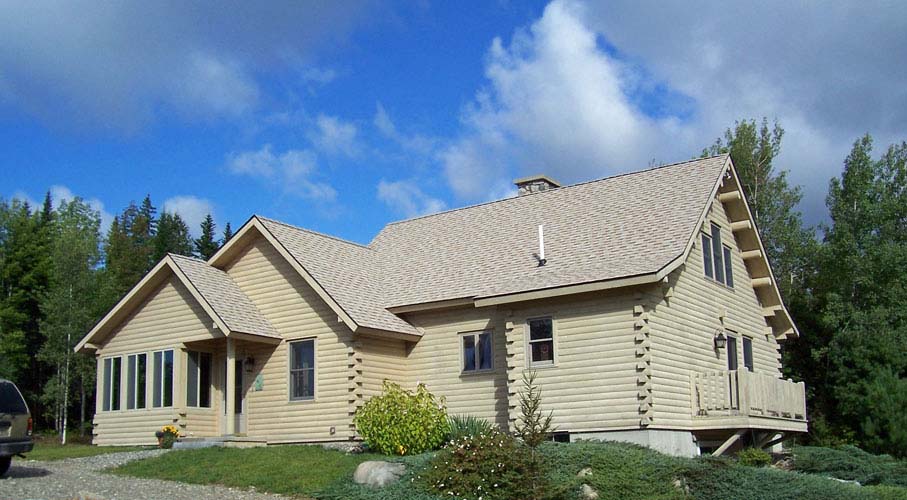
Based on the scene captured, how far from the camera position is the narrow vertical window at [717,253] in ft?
84.4

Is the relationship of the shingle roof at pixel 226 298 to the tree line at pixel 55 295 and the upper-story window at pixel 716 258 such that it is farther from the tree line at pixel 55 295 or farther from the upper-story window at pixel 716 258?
the tree line at pixel 55 295

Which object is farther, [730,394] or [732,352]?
[732,352]

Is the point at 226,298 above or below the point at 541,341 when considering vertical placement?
above

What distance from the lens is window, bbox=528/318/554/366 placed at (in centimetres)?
2203

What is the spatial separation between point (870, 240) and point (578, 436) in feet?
71.3

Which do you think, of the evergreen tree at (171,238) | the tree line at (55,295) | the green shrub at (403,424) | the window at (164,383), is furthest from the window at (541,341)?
the evergreen tree at (171,238)

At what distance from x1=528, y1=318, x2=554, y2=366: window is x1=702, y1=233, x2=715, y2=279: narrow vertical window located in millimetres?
5325

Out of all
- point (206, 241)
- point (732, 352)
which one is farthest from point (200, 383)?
point (206, 241)

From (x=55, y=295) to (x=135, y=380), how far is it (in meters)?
21.9

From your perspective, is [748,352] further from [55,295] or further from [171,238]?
[171,238]

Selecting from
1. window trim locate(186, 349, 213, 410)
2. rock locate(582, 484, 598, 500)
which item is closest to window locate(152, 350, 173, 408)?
window trim locate(186, 349, 213, 410)

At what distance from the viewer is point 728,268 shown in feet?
87.4

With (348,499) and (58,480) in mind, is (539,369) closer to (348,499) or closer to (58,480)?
(348,499)

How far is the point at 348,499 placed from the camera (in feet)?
53.5
